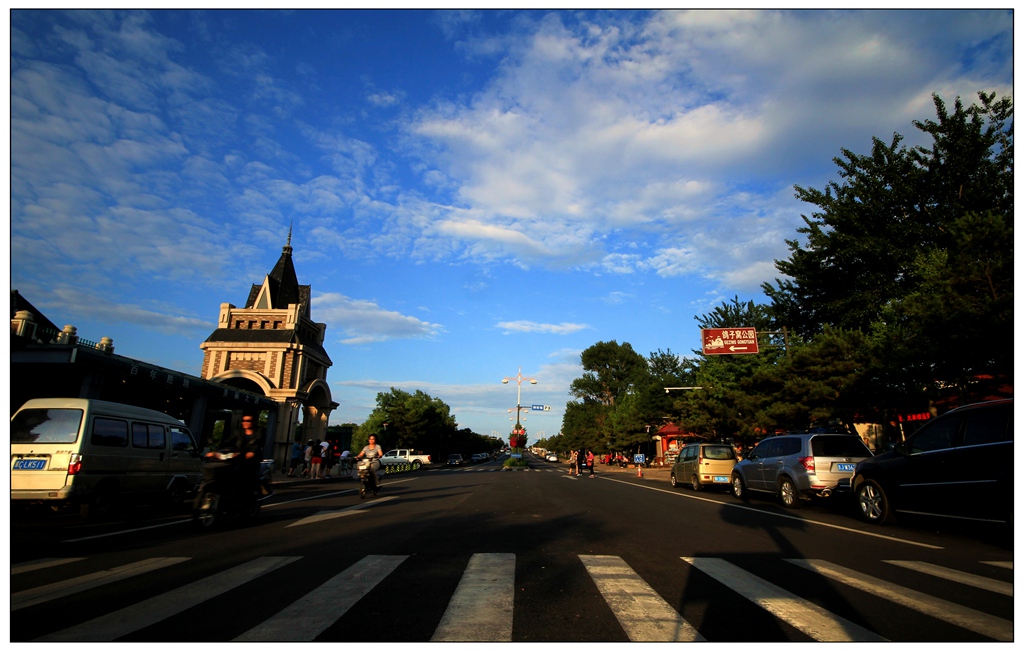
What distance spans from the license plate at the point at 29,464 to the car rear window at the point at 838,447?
48.7 ft

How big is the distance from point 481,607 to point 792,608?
2.31m

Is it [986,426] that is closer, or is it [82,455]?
[986,426]

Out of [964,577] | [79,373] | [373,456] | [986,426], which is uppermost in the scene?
[79,373]

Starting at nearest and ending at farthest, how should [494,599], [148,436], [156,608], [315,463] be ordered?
[156,608]
[494,599]
[148,436]
[315,463]

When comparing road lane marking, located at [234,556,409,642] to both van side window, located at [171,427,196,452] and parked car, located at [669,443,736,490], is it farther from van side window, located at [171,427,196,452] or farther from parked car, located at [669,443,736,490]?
parked car, located at [669,443,736,490]

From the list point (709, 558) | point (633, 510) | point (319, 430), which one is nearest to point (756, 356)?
point (633, 510)

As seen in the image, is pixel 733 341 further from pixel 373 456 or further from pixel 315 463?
pixel 315 463

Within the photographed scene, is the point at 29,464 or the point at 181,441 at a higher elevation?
the point at 181,441

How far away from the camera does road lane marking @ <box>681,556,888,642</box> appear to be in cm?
353

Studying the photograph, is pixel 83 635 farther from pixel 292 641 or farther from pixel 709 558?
pixel 709 558

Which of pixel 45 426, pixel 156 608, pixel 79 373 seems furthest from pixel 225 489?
pixel 79 373

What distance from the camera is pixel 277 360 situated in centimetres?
4700

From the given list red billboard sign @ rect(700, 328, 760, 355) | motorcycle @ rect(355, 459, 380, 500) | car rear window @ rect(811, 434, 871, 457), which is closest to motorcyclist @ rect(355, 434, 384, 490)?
motorcycle @ rect(355, 459, 380, 500)

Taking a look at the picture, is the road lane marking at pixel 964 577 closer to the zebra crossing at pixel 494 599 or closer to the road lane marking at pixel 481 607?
the zebra crossing at pixel 494 599
